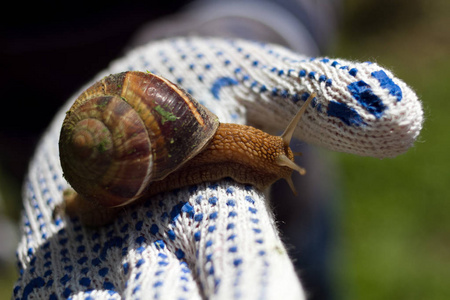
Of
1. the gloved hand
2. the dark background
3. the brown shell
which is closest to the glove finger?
the gloved hand

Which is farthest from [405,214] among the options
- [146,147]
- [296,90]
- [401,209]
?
[146,147]

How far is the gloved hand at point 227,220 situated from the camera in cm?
84

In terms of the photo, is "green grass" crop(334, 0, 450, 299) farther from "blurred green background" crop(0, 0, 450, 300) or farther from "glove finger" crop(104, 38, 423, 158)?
"glove finger" crop(104, 38, 423, 158)

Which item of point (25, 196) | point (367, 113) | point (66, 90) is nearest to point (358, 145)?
point (367, 113)

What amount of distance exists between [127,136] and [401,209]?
205 cm

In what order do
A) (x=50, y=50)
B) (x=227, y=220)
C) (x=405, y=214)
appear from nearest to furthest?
(x=227, y=220) < (x=50, y=50) < (x=405, y=214)

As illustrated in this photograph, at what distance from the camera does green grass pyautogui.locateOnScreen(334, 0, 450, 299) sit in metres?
2.18

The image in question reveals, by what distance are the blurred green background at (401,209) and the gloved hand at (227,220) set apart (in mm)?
846

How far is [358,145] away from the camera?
1001 mm

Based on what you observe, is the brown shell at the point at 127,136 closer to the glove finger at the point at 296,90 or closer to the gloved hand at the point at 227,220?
the gloved hand at the point at 227,220

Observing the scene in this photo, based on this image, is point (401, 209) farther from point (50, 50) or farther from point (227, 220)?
point (50, 50)

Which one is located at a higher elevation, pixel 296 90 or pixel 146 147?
pixel 296 90

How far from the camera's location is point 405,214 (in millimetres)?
2455

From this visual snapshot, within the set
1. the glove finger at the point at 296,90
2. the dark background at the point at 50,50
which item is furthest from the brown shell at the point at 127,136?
the dark background at the point at 50,50
